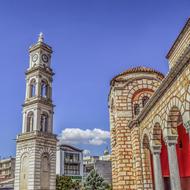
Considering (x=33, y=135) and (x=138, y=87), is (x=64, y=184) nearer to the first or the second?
(x=33, y=135)

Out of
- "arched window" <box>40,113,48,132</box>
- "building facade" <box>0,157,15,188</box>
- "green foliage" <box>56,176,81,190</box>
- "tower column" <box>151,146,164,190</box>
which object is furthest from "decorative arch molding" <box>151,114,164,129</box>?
"building facade" <box>0,157,15,188</box>

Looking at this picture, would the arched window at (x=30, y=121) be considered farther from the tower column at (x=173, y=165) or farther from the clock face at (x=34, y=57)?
the tower column at (x=173, y=165)

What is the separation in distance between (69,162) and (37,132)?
3288 cm

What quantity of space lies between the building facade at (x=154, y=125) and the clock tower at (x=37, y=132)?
45.9 feet

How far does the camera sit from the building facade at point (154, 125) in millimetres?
9497

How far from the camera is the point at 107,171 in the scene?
170 feet

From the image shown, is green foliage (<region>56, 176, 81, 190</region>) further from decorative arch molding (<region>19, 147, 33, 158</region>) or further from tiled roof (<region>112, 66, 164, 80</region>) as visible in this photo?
tiled roof (<region>112, 66, 164, 80</region>)

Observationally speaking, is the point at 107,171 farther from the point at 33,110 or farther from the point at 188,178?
the point at 188,178

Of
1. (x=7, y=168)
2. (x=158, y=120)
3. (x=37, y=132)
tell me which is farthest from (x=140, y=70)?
(x=7, y=168)

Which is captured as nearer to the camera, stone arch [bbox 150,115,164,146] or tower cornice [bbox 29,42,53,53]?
stone arch [bbox 150,115,164,146]

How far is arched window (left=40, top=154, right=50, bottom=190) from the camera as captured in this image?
1252 inches

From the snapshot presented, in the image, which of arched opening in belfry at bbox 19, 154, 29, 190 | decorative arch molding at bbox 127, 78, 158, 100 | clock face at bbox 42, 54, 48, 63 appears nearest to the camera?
decorative arch molding at bbox 127, 78, 158, 100

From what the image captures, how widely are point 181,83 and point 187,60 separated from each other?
0.87 meters

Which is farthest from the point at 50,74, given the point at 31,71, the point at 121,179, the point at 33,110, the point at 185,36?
the point at 185,36
